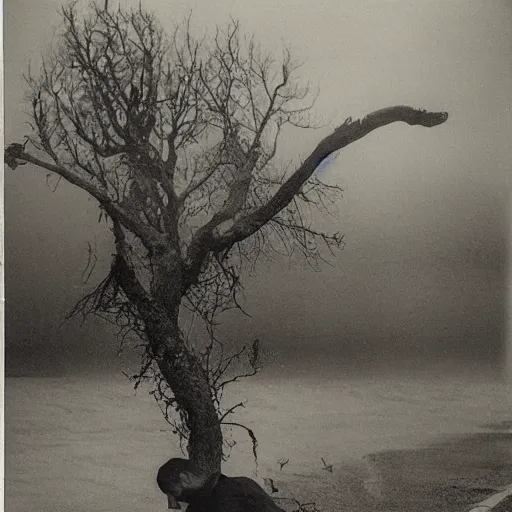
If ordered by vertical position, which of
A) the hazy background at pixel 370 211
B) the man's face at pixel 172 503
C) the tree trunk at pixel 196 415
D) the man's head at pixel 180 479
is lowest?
the man's face at pixel 172 503

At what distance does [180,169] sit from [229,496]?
766mm

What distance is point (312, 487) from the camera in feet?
5.96

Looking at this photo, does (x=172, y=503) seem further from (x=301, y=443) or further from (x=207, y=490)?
(x=301, y=443)

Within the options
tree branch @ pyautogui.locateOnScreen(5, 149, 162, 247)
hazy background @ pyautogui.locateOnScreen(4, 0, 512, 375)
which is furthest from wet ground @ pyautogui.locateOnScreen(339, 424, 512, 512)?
tree branch @ pyautogui.locateOnScreen(5, 149, 162, 247)

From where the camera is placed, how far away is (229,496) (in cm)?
180

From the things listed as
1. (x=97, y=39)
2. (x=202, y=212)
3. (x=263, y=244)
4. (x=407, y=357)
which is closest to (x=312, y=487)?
(x=407, y=357)

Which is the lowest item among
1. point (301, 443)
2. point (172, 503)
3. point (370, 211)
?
point (172, 503)

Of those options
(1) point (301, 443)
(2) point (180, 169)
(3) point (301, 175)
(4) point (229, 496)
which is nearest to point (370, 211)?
(3) point (301, 175)

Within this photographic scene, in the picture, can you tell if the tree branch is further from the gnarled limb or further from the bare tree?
the gnarled limb

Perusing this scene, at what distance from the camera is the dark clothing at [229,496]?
1797 mm

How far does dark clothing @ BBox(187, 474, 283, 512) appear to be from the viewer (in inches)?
70.7

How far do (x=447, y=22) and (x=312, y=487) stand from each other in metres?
1.15

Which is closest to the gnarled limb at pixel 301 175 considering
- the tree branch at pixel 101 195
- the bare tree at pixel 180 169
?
the bare tree at pixel 180 169

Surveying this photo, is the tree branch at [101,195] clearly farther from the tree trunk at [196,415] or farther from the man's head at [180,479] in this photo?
the man's head at [180,479]
